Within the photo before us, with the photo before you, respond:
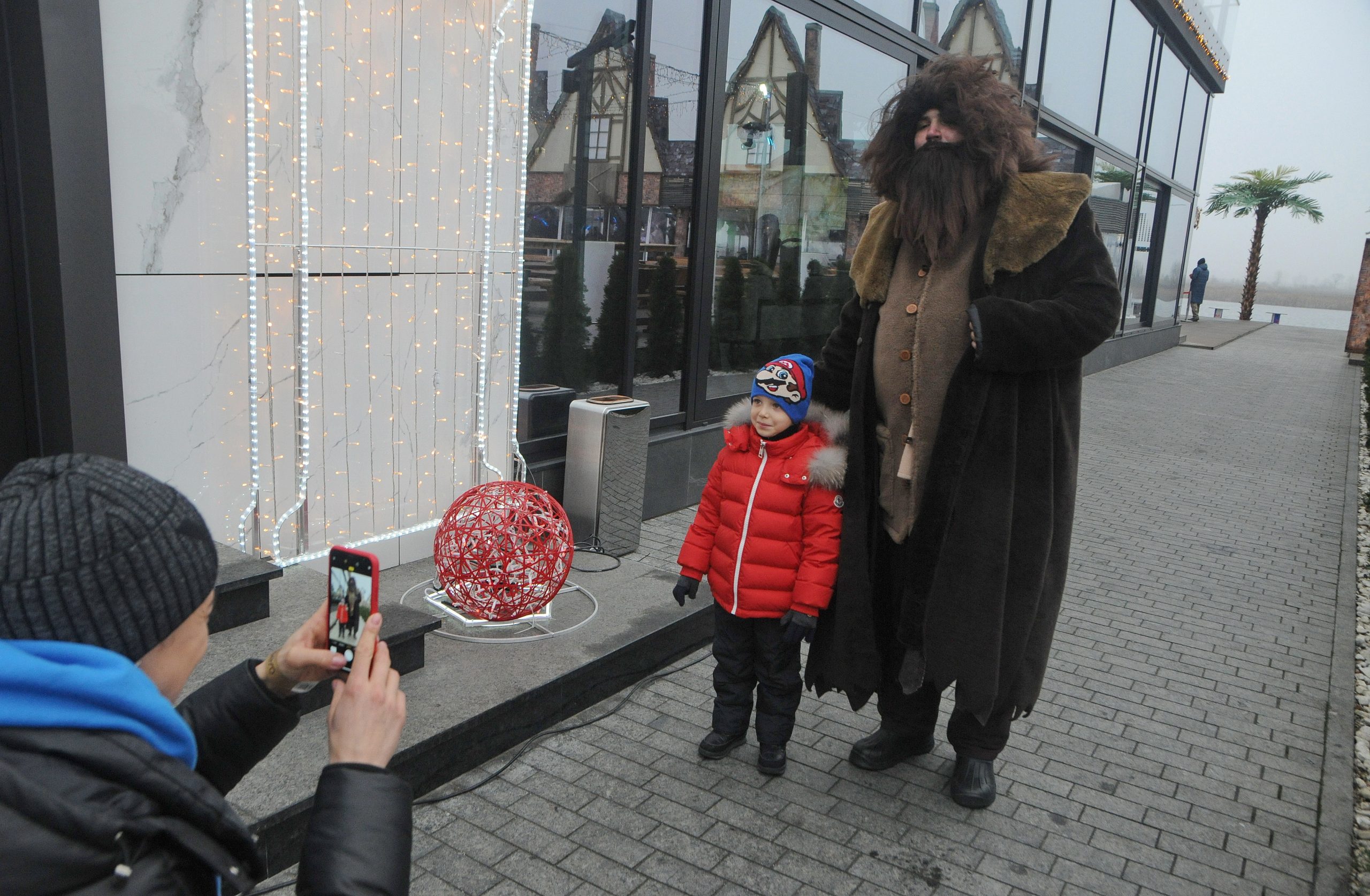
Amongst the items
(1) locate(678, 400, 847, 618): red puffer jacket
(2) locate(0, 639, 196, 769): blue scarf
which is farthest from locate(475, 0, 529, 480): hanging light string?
(2) locate(0, 639, 196, 769): blue scarf

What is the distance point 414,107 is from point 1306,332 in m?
33.0

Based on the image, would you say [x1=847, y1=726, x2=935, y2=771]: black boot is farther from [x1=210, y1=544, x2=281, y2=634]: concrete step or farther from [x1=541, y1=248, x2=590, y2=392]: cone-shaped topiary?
[x1=541, y1=248, x2=590, y2=392]: cone-shaped topiary

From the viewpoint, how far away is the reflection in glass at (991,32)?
991 cm

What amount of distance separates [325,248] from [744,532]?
2.18 metres

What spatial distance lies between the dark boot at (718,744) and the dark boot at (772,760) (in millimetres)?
122

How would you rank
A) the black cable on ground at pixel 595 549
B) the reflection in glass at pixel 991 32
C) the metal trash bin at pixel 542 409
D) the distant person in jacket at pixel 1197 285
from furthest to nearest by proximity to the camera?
the distant person in jacket at pixel 1197 285 < the reflection in glass at pixel 991 32 < the metal trash bin at pixel 542 409 < the black cable on ground at pixel 595 549

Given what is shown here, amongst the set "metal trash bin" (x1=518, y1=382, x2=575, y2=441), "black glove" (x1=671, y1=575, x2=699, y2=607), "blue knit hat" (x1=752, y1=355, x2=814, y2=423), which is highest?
"blue knit hat" (x1=752, y1=355, x2=814, y2=423)

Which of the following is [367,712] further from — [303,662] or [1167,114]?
[1167,114]

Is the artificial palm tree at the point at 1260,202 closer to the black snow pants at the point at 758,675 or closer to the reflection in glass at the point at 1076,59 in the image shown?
the reflection in glass at the point at 1076,59

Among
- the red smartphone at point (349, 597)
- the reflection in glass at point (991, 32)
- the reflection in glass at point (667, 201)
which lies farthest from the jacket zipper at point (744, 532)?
the reflection in glass at point (991, 32)

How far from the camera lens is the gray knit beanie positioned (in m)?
1.13

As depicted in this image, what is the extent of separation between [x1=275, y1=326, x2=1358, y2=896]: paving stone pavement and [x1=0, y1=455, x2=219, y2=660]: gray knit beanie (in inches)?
70.6

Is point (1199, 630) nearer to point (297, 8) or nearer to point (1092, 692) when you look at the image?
point (1092, 692)

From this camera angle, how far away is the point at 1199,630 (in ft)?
16.9
